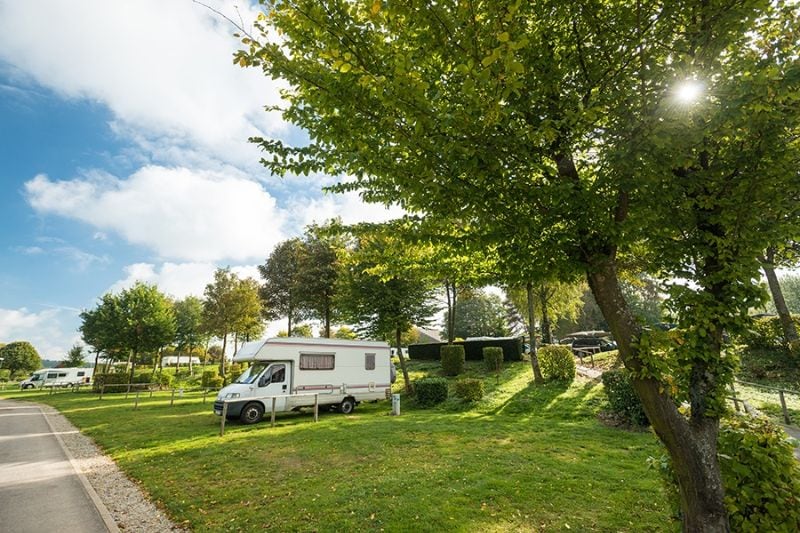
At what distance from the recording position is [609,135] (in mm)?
3494

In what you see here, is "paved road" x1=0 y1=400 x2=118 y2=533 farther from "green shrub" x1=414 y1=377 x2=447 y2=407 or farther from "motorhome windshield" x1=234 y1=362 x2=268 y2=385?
"green shrub" x1=414 y1=377 x2=447 y2=407

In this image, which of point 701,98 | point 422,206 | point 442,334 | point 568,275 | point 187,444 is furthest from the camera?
point 442,334

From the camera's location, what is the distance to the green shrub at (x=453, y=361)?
21219mm

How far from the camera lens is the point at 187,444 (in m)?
9.66

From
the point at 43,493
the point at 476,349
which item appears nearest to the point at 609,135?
the point at 43,493

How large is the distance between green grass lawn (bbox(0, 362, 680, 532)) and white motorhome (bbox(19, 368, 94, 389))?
36.7 meters

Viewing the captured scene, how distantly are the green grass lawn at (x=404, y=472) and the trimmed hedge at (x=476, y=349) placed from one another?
9.78m

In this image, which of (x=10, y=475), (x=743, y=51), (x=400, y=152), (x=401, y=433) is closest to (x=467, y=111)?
(x=400, y=152)

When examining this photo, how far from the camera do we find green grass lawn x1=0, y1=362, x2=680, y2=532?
4.95 m

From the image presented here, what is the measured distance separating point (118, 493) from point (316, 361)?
8865mm

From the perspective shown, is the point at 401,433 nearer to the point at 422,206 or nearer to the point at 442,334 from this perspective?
the point at 422,206

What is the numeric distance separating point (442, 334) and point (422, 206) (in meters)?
47.5

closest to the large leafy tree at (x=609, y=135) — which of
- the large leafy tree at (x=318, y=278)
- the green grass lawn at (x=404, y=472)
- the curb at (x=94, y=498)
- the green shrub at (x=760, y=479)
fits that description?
the green shrub at (x=760, y=479)

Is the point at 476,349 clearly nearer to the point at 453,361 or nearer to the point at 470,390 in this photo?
the point at 453,361
